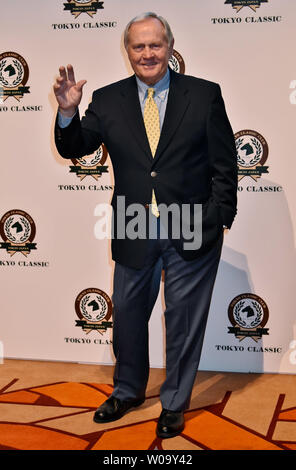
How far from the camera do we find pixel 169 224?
2.64 meters

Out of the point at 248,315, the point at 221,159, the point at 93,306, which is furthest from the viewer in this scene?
the point at 93,306

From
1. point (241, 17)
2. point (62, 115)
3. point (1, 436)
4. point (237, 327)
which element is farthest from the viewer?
point (237, 327)

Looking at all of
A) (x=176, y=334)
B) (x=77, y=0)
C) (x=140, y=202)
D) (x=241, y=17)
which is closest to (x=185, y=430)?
(x=176, y=334)

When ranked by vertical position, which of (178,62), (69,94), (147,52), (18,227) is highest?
(178,62)

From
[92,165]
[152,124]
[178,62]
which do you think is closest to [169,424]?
[152,124]

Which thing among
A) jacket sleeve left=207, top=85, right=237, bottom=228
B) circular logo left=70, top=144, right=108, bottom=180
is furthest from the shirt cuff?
circular logo left=70, top=144, right=108, bottom=180

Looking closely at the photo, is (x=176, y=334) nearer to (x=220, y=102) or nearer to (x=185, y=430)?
(x=185, y=430)

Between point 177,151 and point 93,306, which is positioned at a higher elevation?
point 177,151

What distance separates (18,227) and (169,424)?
153 centimetres

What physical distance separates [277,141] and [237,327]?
104 cm

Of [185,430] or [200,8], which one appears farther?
[200,8]

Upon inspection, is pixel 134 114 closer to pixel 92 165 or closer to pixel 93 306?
pixel 92 165

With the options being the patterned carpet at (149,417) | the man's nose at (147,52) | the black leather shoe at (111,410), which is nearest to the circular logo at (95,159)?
the man's nose at (147,52)

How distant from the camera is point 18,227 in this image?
12.0ft
